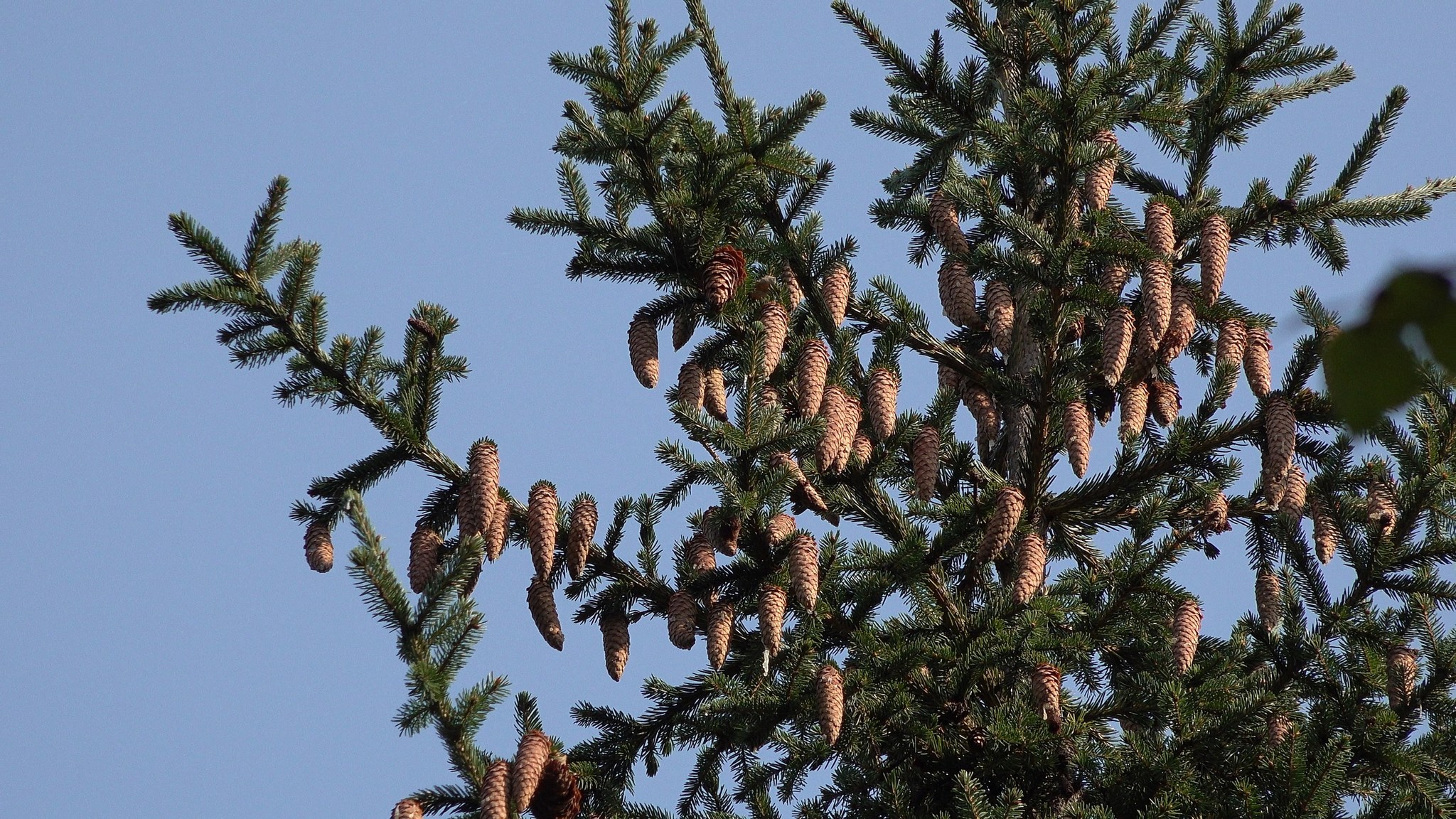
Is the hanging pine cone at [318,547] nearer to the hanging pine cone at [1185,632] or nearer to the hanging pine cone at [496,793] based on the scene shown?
the hanging pine cone at [496,793]

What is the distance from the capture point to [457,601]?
3842 millimetres

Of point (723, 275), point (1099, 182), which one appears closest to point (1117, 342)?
point (1099, 182)

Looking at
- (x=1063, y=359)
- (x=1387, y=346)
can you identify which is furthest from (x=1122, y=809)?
(x=1387, y=346)

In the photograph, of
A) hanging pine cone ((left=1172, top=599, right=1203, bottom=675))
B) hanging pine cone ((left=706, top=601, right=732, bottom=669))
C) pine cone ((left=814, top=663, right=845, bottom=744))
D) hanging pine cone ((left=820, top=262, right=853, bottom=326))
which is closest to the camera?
pine cone ((left=814, top=663, right=845, bottom=744))

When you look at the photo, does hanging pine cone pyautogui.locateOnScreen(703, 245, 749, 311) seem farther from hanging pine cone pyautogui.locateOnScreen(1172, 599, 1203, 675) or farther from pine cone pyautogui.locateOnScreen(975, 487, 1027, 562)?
hanging pine cone pyautogui.locateOnScreen(1172, 599, 1203, 675)

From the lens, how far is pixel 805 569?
15.6 ft

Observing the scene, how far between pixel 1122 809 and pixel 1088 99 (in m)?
2.72

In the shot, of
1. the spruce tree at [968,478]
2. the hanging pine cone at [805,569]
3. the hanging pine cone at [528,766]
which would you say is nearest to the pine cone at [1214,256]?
the spruce tree at [968,478]

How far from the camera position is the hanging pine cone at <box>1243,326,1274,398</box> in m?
5.24

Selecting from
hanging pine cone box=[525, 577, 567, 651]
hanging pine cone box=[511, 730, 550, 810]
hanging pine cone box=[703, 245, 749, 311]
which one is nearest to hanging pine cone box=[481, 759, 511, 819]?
hanging pine cone box=[511, 730, 550, 810]

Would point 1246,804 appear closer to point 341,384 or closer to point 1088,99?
point 1088,99

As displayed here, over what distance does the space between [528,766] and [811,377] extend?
5.78 ft

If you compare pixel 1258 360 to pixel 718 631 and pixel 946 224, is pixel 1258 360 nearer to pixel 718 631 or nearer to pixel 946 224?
pixel 946 224

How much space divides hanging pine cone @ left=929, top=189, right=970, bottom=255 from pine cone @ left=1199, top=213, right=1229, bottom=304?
37.1 inches
